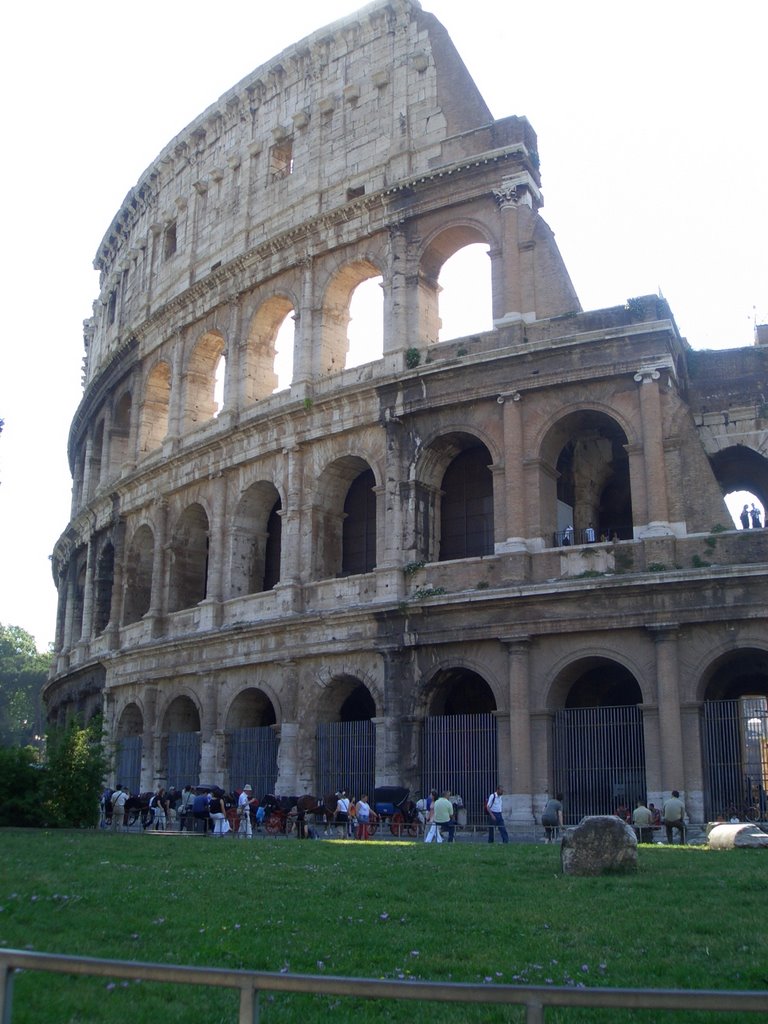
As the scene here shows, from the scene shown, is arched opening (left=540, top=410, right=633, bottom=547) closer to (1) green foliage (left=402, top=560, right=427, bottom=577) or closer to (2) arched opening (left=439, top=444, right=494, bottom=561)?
(2) arched opening (left=439, top=444, right=494, bottom=561)

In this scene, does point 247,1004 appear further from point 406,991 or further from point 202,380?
point 202,380

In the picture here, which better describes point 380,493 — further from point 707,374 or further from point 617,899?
point 617,899

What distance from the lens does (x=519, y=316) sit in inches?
826

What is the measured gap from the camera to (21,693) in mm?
63375

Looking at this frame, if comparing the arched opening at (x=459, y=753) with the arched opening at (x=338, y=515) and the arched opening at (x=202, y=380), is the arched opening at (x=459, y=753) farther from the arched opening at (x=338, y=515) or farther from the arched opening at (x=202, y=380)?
the arched opening at (x=202, y=380)

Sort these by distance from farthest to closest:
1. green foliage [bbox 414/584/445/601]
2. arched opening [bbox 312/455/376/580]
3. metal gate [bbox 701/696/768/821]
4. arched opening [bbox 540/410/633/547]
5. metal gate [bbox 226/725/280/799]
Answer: arched opening [bbox 312/455/376/580]
metal gate [bbox 226/725/280/799]
arched opening [bbox 540/410/633/547]
green foliage [bbox 414/584/445/601]
metal gate [bbox 701/696/768/821]

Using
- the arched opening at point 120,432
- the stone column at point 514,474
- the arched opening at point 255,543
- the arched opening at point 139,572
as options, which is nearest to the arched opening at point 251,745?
the arched opening at point 255,543

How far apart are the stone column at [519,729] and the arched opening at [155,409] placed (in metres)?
14.8

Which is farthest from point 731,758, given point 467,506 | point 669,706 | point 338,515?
point 338,515

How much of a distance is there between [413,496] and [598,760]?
628 centimetres

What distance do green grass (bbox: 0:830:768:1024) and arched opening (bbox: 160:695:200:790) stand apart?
12.6 m

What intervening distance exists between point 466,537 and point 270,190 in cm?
1100

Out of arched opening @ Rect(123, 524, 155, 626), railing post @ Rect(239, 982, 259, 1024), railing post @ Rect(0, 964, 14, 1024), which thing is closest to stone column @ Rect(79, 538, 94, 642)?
arched opening @ Rect(123, 524, 155, 626)

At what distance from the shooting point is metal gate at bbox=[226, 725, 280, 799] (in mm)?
A: 22659
